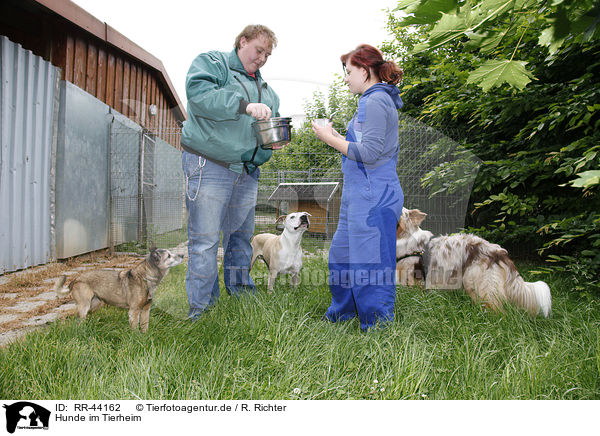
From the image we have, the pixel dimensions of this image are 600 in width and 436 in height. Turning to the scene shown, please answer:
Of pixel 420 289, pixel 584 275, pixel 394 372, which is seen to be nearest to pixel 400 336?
pixel 394 372

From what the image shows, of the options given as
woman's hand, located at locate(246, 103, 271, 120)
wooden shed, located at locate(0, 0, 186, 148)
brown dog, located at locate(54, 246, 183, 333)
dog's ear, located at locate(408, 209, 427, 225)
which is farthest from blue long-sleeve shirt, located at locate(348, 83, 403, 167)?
Result: brown dog, located at locate(54, 246, 183, 333)

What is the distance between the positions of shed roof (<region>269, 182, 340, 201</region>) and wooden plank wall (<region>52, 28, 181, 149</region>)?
0.65 m

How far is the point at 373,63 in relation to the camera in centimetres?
166

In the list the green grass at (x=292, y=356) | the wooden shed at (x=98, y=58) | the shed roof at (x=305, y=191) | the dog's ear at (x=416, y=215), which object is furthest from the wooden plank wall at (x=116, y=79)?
the dog's ear at (x=416, y=215)

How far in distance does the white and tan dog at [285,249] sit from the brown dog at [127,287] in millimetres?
674

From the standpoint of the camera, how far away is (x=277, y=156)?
1.71 m

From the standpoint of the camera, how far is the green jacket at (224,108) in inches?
58.6

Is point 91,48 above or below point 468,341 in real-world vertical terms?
above

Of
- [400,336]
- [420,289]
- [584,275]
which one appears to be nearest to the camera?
[400,336]

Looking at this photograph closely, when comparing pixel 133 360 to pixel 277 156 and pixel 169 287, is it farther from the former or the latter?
pixel 277 156

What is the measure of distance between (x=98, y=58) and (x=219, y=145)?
0.88 meters

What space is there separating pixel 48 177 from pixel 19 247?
1.45ft

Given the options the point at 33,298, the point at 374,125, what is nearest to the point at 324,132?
the point at 374,125
